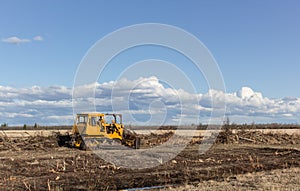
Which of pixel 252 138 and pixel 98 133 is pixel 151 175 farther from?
pixel 252 138

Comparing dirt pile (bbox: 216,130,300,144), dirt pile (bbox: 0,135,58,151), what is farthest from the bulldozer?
dirt pile (bbox: 216,130,300,144)

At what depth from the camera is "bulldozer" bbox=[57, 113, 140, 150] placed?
88.8 ft

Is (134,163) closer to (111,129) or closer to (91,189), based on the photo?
(91,189)

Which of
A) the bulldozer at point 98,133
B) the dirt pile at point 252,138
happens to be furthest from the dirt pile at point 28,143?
the dirt pile at point 252,138

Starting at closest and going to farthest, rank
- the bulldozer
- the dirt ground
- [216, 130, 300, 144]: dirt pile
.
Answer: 1. the dirt ground
2. the bulldozer
3. [216, 130, 300, 144]: dirt pile

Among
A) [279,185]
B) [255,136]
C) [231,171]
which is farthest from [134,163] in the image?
[255,136]

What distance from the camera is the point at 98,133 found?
27156 mm

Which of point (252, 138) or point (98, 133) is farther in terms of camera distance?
point (252, 138)

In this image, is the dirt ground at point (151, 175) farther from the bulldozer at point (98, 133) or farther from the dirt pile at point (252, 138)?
the dirt pile at point (252, 138)

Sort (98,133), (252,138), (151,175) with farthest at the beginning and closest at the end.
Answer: (252,138) → (98,133) → (151,175)

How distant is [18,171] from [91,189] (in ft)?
20.0

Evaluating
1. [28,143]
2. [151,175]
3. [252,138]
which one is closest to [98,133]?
[28,143]

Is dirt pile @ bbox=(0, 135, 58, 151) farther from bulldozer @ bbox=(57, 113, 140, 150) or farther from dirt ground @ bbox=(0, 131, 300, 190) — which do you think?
dirt ground @ bbox=(0, 131, 300, 190)

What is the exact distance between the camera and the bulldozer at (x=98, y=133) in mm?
27062
